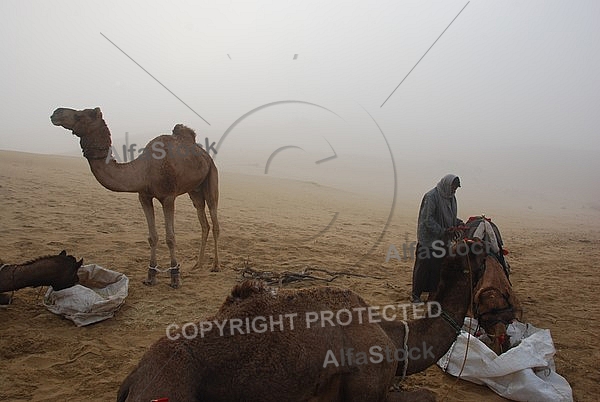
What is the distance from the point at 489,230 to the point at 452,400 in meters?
2.88

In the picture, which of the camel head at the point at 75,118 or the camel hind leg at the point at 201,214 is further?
the camel hind leg at the point at 201,214

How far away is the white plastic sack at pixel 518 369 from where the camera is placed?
154 inches

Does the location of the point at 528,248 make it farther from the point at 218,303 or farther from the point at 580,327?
the point at 218,303

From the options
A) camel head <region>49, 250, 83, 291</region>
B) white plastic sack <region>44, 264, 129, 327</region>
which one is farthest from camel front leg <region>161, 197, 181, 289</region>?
camel head <region>49, 250, 83, 291</region>

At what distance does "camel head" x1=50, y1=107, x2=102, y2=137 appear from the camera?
5.75 m

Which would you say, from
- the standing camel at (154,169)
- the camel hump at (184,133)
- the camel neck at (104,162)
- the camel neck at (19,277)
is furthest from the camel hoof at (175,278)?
the camel hump at (184,133)

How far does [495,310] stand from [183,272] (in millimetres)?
5010

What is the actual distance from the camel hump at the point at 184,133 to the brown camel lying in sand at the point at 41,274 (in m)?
2.79

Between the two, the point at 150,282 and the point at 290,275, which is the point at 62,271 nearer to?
the point at 150,282

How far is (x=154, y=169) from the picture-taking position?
6.59m

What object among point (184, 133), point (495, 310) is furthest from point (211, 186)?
point (495, 310)

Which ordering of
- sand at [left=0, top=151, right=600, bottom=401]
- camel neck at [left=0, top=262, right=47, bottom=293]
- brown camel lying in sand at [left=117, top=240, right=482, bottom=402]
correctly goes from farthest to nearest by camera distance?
camel neck at [left=0, top=262, right=47, bottom=293] → sand at [left=0, top=151, right=600, bottom=401] → brown camel lying in sand at [left=117, top=240, right=482, bottom=402]

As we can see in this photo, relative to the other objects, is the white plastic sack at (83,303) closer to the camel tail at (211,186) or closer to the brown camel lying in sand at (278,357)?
the camel tail at (211,186)

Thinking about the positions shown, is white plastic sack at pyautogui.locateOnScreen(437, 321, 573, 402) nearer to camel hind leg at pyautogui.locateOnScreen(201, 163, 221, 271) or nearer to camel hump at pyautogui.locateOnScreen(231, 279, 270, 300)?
camel hump at pyautogui.locateOnScreen(231, 279, 270, 300)
